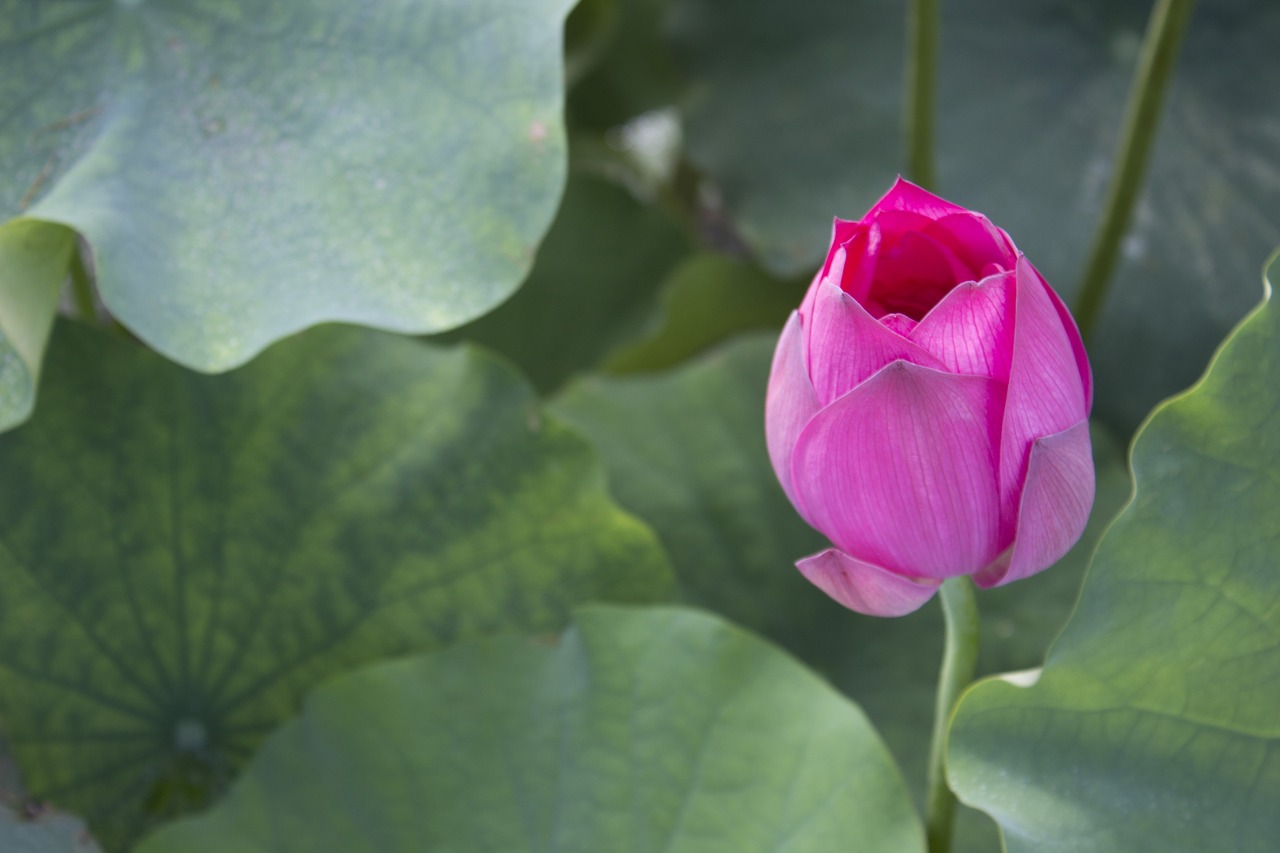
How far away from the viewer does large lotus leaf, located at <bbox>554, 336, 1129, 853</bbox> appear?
711 millimetres

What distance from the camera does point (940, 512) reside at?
0.36m

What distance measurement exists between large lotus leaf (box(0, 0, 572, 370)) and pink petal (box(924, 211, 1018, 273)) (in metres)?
0.20

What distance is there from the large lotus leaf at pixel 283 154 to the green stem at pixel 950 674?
8.9 inches

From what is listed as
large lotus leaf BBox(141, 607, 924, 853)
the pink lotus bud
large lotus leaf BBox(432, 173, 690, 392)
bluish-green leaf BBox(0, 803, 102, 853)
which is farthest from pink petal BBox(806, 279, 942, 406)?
large lotus leaf BBox(432, 173, 690, 392)

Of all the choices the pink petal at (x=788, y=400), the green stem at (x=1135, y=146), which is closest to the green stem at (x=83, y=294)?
the pink petal at (x=788, y=400)

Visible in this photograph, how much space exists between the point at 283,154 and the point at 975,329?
1.09 ft

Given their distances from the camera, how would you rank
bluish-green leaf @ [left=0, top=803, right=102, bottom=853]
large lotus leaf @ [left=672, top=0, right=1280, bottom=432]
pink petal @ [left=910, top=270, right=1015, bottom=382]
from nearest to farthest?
pink petal @ [left=910, top=270, right=1015, bottom=382] → bluish-green leaf @ [left=0, top=803, right=102, bottom=853] → large lotus leaf @ [left=672, top=0, right=1280, bottom=432]

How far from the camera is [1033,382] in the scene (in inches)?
13.6

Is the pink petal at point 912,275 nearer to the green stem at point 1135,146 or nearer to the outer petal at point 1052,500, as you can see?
the outer petal at point 1052,500

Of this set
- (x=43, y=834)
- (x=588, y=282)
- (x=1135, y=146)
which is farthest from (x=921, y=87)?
(x=43, y=834)

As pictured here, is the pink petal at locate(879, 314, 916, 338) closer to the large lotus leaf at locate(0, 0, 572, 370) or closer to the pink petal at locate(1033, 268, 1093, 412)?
the pink petal at locate(1033, 268, 1093, 412)

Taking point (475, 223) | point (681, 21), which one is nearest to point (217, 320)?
point (475, 223)

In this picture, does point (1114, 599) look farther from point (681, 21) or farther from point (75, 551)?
point (681, 21)

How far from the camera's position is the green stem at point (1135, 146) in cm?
68
